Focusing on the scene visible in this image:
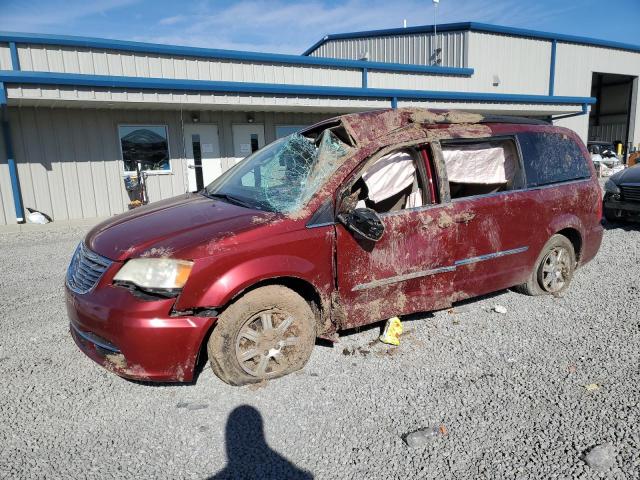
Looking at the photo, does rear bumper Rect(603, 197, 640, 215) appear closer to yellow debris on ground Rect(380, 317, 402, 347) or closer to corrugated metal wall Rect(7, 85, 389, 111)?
yellow debris on ground Rect(380, 317, 402, 347)

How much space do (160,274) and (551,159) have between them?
3.89 m

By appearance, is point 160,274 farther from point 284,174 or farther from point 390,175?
point 390,175

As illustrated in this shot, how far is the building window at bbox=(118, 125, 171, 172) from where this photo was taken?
37.2ft

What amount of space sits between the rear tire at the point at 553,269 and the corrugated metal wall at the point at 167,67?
1051 centimetres

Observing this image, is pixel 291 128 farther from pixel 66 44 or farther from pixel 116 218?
pixel 116 218

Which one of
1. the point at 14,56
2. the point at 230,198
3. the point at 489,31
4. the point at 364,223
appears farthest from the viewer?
the point at 489,31

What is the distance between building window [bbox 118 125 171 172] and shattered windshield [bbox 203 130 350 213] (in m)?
8.30

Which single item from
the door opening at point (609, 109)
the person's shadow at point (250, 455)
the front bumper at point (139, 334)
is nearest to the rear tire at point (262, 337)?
the front bumper at point (139, 334)

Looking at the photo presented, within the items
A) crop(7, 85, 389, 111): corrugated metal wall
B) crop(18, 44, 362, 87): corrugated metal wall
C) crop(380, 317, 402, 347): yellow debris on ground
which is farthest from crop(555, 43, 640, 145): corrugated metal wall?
crop(380, 317, 402, 347): yellow debris on ground

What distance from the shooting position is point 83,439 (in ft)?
8.39

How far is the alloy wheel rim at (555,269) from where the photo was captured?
4.59 meters

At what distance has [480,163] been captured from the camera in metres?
4.19

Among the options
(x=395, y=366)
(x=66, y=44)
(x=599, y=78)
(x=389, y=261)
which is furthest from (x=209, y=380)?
(x=599, y=78)

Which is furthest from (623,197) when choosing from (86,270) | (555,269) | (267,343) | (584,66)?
(584,66)
